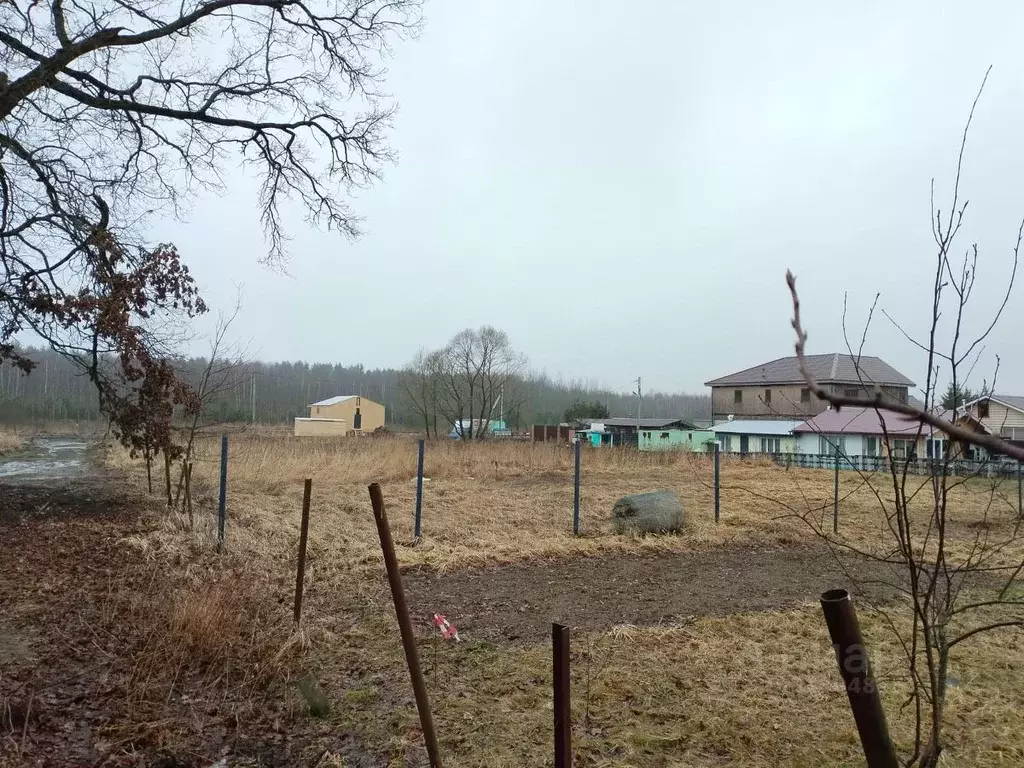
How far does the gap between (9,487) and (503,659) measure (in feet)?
42.8

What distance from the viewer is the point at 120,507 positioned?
36.2 ft

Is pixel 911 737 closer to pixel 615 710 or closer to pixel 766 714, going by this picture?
pixel 766 714

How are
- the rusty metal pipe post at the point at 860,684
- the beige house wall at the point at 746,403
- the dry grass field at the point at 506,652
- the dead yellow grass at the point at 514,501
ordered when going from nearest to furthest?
the rusty metal pipe post at the point at 860,684
the dry grass field at the point at 506,652
the dead yellow grass at the point at 514,501
the beige house wall at the point at 746,403

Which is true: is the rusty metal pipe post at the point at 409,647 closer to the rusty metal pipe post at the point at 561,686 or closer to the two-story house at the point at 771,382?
the rusty metal pipe post at the point at 561,686

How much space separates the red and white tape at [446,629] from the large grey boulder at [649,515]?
16.5ft

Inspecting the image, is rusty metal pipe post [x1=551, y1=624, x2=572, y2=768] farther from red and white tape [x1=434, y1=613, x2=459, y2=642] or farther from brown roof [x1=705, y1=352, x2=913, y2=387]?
brown roof [x1=705, y1=352, x2=913, y2=387]

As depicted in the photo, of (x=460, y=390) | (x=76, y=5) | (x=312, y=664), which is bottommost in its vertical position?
(x=312, y=664)

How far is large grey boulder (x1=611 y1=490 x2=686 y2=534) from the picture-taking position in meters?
9.98

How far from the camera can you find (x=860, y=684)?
6.02 ft

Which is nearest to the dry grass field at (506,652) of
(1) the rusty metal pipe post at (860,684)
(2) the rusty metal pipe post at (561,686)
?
(1) the rusty metal pipe post at (860,684)

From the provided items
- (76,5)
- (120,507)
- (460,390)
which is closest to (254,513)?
(120,507)

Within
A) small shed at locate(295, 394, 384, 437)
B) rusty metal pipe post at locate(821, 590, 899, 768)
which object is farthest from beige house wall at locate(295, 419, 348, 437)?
rusty metal pipe post at locate(821, 590, 899, 768)

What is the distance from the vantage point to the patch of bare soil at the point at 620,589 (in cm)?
576

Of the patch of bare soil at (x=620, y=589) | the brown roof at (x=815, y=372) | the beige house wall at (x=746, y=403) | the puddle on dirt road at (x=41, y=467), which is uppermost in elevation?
the brown roof at (x=815, y=372)
